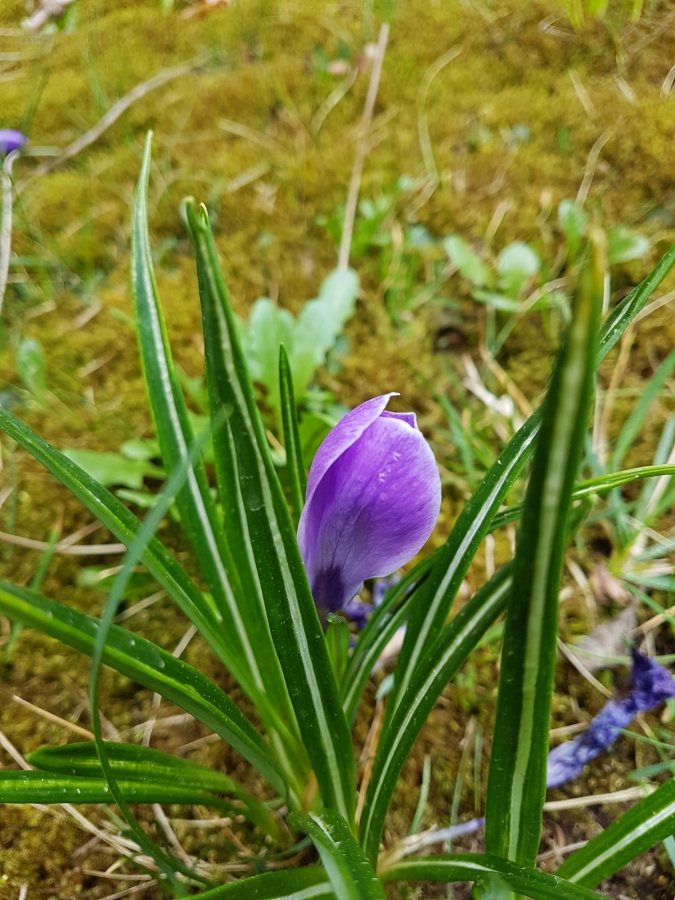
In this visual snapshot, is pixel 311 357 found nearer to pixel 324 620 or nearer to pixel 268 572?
pixel 324 620

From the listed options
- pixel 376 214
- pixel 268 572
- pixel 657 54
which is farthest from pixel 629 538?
pixel 657 54

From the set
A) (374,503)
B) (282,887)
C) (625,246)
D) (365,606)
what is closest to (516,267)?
(625,246)

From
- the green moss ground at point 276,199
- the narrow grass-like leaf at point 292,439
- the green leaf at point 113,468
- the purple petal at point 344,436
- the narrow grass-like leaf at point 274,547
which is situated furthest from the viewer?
the green leaf at point 113,468

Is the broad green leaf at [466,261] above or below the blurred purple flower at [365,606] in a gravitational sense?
above

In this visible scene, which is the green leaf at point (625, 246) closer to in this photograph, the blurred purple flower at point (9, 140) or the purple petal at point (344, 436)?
the purple petal at point (344, 436)

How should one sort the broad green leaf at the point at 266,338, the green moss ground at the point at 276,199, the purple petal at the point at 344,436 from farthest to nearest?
Answer: the broad green leaf at the point at 266,338 < the green moss ground at the point at 276,199 < the purple petal at the point at 344,436

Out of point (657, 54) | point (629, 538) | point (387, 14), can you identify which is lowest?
point (629, 538)

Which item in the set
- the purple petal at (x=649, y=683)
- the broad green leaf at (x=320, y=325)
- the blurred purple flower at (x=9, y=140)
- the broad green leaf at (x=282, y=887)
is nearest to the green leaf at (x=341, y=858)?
the broad green leaf at (x=282, y=887)

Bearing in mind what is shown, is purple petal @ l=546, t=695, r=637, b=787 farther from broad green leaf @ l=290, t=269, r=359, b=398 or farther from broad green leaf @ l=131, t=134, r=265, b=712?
broad green leaf @ l=290, t=269, r=359, b=398
